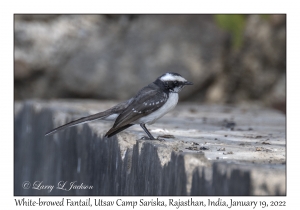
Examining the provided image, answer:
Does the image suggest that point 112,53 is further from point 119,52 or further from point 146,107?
point 146,107

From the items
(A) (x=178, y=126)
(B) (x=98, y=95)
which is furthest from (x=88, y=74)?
(A) (x=178, y=126)

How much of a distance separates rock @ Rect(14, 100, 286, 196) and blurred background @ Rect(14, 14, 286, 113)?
3.42ft

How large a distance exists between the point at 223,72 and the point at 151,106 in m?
5.63

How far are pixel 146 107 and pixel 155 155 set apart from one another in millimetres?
1396

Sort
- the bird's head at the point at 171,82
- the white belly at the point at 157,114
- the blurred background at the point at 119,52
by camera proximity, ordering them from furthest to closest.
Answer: the blurred background at the point at 119,52, the bird's head at the point at 171,82, the white belly at the point at 157,114

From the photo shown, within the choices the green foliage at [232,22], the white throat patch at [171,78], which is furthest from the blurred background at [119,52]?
the white throat patch at [171,78]

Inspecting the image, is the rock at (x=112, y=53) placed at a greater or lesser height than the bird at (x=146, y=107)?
greater

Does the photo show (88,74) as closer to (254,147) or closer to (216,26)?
(216,26)

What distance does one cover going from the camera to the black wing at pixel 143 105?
5.68 meters

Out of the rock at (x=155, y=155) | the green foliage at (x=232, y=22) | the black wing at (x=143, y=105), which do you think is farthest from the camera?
the green foliage at (x=232, y=22)

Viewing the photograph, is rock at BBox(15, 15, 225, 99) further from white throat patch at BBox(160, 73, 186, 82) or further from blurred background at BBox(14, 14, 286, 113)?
white throat patch at BBox(160, 73, 186, 82)

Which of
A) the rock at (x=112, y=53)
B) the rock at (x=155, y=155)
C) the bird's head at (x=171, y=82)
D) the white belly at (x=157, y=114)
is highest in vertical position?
the rock at (x=112, y=53)

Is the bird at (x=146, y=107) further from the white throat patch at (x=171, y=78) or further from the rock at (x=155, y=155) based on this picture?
the rock at (x=155, y=155)

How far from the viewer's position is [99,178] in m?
5.88
